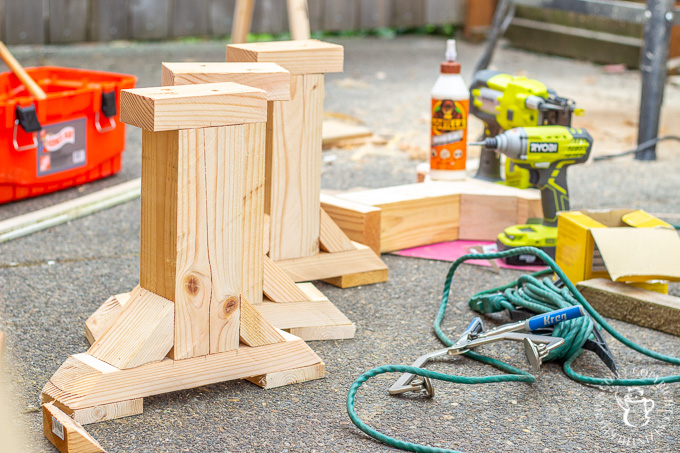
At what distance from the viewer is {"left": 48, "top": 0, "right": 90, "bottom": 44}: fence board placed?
662cm

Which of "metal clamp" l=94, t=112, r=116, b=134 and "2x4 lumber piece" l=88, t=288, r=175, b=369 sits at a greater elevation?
"metal clamp" l=94, t=112, r=116, b=134

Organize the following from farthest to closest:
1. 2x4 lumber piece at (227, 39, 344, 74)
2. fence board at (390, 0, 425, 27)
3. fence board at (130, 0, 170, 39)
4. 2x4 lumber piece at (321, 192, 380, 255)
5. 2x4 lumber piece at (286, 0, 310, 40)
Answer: fence board at (390, 0, 425, 27)
fence board at (130, 0, 170, 39)
2x4 lumber piece at (286, 0, 310, 40)
2x4 lumber piece at (321, 192, 380, 255)
2x4 lumber piece at (227, 39, 344, 74)

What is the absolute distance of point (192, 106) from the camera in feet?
5.40

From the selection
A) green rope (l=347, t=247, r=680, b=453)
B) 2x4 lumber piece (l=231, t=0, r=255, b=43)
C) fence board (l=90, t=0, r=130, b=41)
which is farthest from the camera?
fence board (l=90, t=0, r=130, b=41)

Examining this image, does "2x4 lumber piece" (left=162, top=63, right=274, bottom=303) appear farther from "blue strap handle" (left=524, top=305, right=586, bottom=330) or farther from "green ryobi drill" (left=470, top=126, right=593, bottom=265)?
"green ryobi drill" (left=470, top=126, right=593, bottom=265)

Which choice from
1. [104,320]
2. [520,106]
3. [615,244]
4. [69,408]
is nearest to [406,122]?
[520,106]

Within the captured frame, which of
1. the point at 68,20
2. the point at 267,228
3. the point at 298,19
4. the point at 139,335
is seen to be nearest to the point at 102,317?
the point at 139,335

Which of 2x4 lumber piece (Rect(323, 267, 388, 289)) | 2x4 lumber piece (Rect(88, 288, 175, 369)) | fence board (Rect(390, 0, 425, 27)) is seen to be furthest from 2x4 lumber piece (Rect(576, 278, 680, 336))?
fence board (Rect(390, 0, 425, 27))

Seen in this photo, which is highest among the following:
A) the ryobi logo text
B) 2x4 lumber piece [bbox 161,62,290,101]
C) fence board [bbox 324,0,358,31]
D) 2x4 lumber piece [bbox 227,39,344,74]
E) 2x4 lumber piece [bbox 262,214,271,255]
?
fence board [bbox 324,0,358,31]

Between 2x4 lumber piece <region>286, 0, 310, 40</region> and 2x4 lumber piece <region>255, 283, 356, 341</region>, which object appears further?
2x4 lumber piece <region>286, 0, 310, 40</region>

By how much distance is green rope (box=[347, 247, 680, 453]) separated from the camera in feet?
5.92

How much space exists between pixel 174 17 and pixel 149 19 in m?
0.22

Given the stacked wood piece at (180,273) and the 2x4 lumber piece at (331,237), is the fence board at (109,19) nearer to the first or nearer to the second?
the 2x4 lumber piece at (331,237)

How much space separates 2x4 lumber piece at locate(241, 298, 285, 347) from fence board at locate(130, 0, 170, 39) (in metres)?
5.68
